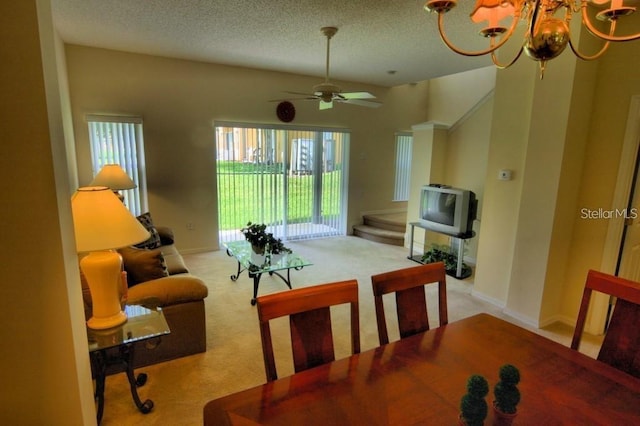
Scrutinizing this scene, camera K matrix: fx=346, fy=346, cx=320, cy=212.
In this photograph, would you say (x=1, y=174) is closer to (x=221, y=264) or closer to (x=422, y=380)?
(x=422, y=380)

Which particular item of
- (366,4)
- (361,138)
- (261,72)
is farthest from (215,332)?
Result: (361,138)

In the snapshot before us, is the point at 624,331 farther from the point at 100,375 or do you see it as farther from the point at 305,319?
the point at 100,375

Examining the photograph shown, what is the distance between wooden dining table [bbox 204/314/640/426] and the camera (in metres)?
1.05

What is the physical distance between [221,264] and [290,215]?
1.63 meters

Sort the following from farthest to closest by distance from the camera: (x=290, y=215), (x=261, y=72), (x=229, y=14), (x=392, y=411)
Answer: (x=290, y=215) < (x=261, y=72) < (x=229, y=14) < (x=392, y=411)

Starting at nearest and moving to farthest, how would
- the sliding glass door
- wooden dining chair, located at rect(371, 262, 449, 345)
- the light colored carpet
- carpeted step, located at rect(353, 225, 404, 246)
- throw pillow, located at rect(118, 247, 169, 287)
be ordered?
wooden dining chair, located at rect(371, 262, 449, 345) < the light colored carpet < throw pillow, located at rect(118, 247, 169, 287) < the sliding glass door < carpeted step, located at rect(353, 225, 404, 246)

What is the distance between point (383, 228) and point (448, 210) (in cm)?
190

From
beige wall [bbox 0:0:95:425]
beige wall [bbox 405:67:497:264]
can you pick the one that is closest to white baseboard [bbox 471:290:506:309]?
beige wall [bbox 405:67:497:264]

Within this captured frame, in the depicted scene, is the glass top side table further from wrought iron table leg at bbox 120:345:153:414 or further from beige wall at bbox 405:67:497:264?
beige wall at bbox 405:67:497:264

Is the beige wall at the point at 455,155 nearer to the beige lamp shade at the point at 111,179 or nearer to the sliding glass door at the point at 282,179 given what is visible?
the sliding glass door at the point at 282,179

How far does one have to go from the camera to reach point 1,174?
1097mm

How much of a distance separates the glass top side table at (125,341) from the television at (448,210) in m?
3.51

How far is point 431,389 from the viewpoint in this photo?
118 cm

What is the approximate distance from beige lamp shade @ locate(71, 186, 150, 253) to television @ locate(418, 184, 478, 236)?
3642 millimetres
